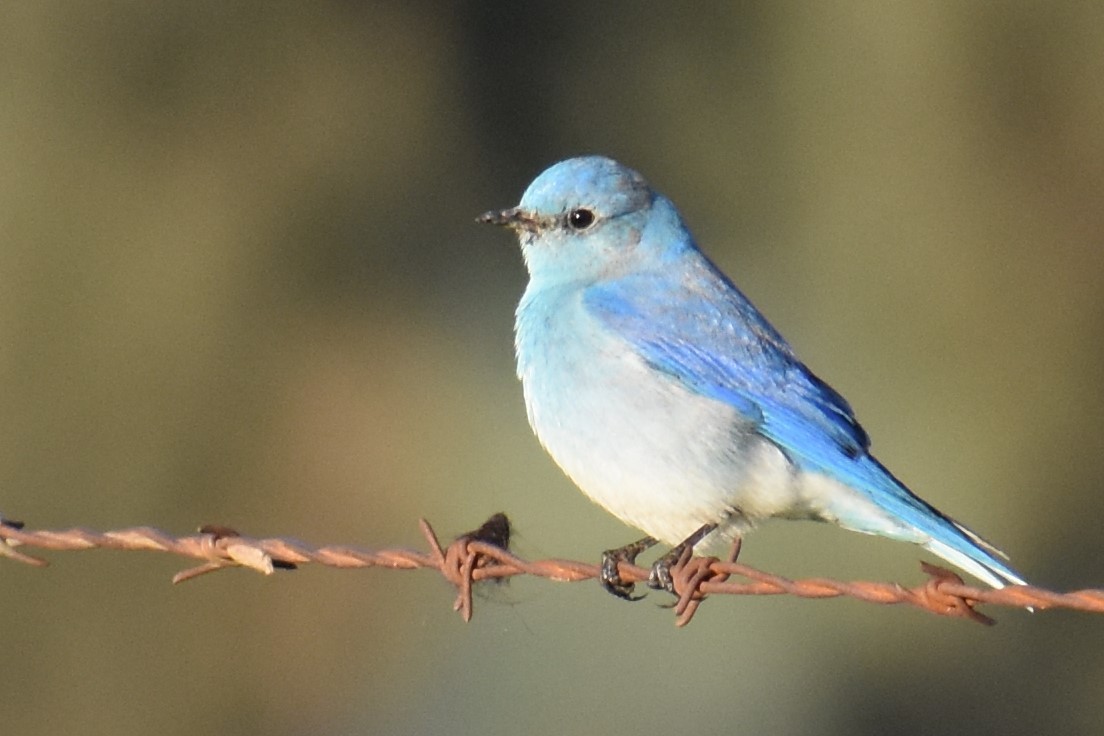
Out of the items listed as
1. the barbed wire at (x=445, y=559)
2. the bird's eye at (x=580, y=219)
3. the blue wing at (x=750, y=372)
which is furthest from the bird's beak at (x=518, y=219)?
the barbed wire at (x=445, y=559)

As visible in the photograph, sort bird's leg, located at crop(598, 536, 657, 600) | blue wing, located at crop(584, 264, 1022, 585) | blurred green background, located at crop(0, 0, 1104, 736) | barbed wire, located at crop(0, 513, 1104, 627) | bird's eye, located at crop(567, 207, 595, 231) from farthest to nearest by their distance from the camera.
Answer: blurred green background, located at crop(0, 0, 1104, 736) < bird's eye, located at crop(567, 207, 595, 231) < blue wing, located at crop(584, 264, 1022, 585) < bird's leg, located at crop(598, 536, 657, 600) < barbed wire, located at crop(0, 513, 1104, 627)

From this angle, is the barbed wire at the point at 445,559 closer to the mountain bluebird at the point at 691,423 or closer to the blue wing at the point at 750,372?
the mountain bluebird at the point at 691,423

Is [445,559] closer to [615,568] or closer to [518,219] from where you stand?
[615,568]

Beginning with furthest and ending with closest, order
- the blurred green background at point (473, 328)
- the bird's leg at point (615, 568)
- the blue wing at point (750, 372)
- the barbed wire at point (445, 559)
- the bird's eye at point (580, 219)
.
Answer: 1. the blurred green background at point (473, 328)
2. the bird's eye at point (580, 219)
3. the blue wing at point (750, 372)
4. the bird's leg at point (615, 568)
5. the barbed wire at point (445, 559)

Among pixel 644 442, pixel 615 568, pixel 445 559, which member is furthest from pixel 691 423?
pixel 445 559

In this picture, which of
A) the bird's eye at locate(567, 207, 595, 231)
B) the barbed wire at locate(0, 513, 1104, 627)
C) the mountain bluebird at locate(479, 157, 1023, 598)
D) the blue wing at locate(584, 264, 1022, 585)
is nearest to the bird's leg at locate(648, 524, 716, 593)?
the mountain bluebird at locate(479, 157, 1023, 598)

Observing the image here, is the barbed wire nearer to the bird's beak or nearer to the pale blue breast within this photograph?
the pale blue breast
